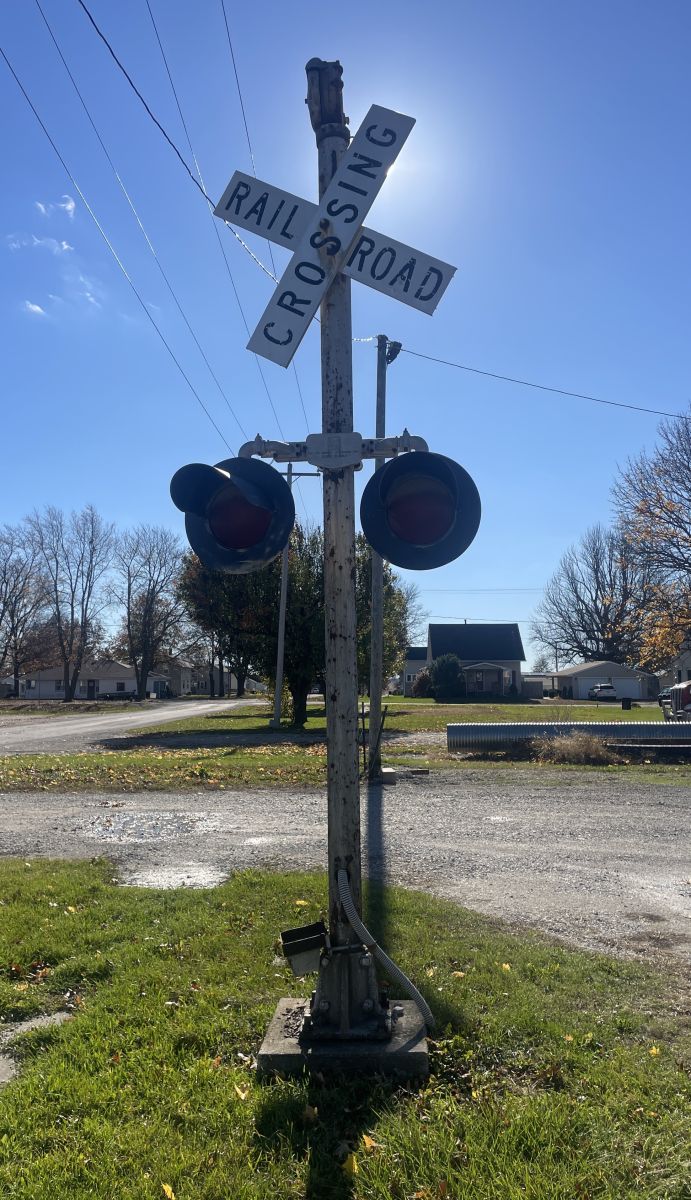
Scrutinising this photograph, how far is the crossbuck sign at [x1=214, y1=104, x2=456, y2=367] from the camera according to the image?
4129 mm

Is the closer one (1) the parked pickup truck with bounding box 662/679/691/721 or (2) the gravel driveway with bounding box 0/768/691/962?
(2) the gravel driveway with bounding box 0/768/691/962

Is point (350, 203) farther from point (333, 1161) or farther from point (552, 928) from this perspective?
point (552, 928)

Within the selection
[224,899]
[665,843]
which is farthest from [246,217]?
[665,843]

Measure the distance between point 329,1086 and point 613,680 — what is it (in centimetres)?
7850

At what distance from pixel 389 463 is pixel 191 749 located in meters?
18.7

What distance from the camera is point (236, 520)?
4203 millimetres

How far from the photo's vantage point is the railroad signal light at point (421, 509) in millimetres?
3973

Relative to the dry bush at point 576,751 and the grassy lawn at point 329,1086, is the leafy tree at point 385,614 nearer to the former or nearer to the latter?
the dry bush at point 576,751

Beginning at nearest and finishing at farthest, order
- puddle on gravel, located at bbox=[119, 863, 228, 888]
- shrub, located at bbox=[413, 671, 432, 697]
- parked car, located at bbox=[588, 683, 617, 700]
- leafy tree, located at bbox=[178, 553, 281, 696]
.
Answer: puddle on gravel, located at bbox=[119, 863, 228, 888] → leafy tree, located at bbox=[178, 553, 281, 696] → shrub, located at bbox=[413, 671, 432, 697] → parked car, located at bbox=[588, 683, 617, 700]

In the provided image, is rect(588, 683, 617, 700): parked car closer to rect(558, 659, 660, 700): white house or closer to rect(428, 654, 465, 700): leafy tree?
rect(558, 659, 660, 700): white house

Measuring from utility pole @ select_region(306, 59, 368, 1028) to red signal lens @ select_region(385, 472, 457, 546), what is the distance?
10.5 inches

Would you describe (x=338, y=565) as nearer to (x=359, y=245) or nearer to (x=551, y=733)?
(x=359, y=245)

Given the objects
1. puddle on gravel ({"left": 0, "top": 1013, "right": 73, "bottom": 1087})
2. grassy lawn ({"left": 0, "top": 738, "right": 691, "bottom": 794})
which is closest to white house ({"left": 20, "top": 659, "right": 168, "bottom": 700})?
grassy lawn ({"left": 0, "top": 738, "right": 691, "bottom": 794})

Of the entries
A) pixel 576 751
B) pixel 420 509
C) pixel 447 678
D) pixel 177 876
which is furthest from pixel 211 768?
pixel 447 678
